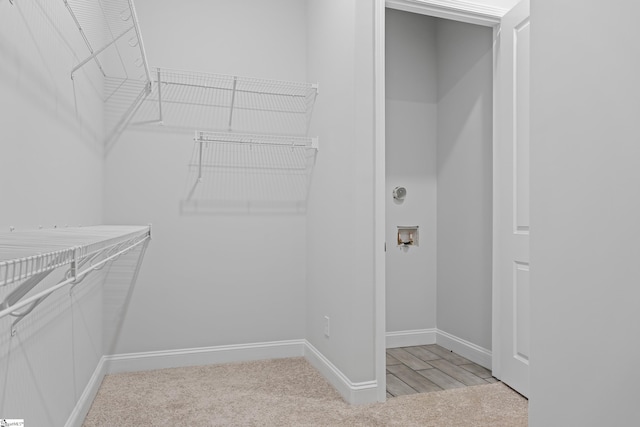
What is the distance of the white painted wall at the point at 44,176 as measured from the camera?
123 cm

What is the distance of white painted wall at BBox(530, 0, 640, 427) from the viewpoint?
40.5 inches

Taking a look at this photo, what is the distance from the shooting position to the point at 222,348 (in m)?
2.99

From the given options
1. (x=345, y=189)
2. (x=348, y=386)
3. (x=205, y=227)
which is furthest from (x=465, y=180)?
(x=205, y=227)

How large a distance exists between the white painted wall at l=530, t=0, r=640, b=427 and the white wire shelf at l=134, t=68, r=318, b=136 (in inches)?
78.4

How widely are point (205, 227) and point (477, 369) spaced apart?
6.64ft

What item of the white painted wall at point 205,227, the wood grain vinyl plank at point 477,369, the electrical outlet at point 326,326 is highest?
the white painted wall at point 205,227

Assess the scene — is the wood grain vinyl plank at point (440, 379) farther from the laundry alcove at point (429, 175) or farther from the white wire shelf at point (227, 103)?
the white wire shelf at point (227, 103)

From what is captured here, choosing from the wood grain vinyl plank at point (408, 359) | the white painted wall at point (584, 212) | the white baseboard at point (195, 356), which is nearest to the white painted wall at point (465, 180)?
the wood grain vinyl plank at point (408, 359)

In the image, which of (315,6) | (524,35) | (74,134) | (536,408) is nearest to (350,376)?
(536,408)

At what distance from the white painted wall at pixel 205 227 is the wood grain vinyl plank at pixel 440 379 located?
914mm

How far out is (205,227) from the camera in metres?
2.99

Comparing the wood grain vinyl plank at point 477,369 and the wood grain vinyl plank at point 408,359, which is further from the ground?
the wood grain vinyl plank at point 477,369

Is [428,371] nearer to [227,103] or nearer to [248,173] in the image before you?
[248,173]

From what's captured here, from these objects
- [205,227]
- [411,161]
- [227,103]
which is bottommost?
[205,227]
